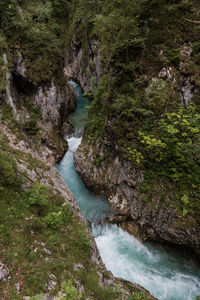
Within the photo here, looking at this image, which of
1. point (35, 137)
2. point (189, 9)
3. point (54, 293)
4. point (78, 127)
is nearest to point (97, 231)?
point (54, 293)

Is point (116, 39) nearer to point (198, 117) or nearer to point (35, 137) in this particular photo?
point (198, 117)

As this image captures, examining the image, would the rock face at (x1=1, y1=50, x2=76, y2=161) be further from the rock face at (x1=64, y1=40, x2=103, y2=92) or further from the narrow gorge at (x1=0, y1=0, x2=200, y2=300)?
the rock face at (x1=64, y1=40, x2=103, y2=92)

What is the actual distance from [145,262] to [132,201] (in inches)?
105

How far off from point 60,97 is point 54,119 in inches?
79.4

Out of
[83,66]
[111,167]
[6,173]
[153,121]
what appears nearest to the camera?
[6,173]

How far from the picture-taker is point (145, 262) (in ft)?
24.4

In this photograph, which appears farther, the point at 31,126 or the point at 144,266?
the point at 31,126

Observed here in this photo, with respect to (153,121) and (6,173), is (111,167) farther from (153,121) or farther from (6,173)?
(6,173)

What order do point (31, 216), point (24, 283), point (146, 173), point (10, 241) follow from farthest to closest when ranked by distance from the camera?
point (146, 173) → point (31, 216) → point (10, 241) → point (24, 283)

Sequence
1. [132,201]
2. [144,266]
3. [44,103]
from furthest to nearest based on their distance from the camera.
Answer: [44,103] < [132,201] < [144,266]

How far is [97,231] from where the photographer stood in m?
8.50

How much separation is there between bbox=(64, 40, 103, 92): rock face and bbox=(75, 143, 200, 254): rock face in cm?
751

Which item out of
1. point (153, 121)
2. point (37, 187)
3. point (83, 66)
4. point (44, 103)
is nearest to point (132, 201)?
point (153, 121)

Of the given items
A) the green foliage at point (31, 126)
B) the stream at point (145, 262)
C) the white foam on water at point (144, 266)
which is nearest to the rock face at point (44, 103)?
the green foliage at point (31, 126)
